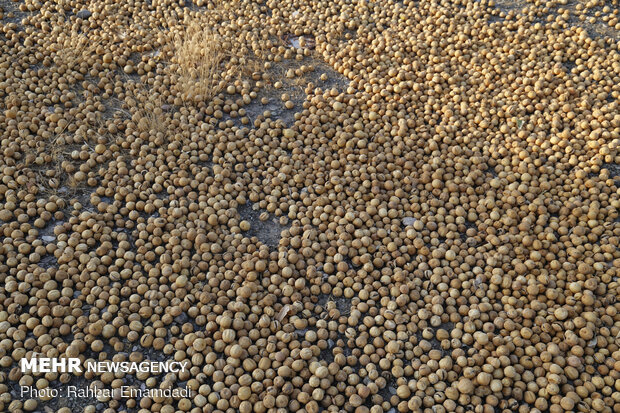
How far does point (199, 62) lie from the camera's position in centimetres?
461

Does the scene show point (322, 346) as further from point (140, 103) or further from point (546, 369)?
point (140, 103)

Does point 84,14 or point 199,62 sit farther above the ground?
point 84,14

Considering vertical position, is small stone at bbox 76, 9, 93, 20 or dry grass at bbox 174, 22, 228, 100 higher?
small stone at bbox 76, 9, 93, 20

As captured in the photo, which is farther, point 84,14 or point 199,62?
point 84,14

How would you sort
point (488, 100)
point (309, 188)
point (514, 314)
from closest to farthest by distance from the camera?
point (514, 314), point (309, 188), point (488, 100)

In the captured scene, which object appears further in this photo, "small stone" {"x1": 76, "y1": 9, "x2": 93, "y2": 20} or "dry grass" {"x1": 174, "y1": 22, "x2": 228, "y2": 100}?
"small stone" {"x1": 76, "y1": 9, "x2": 93, "y2": 20}

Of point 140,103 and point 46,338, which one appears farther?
point 140,103

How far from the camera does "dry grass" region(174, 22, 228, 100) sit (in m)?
4.29

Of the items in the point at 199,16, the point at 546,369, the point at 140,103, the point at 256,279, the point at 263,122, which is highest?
the point at 199,16

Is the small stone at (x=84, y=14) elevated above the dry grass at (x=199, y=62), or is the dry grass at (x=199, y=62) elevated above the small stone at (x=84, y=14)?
the small stone at (x=84, y=14)

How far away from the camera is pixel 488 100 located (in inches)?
170

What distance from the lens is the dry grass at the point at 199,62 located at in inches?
169

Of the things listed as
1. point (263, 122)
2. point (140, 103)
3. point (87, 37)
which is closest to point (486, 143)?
point (263, 122)

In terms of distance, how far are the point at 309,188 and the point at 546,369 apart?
1935 mm
